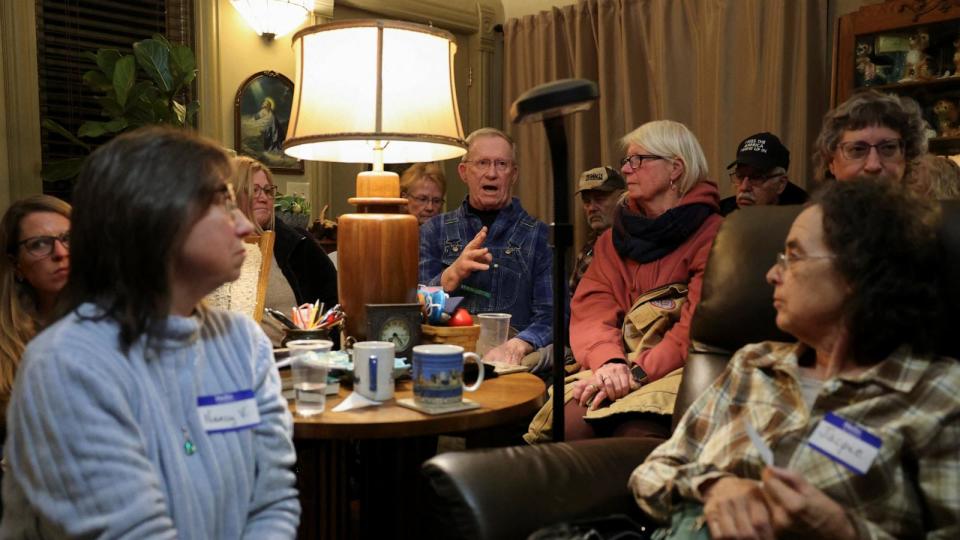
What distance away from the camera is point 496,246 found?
8.14ft

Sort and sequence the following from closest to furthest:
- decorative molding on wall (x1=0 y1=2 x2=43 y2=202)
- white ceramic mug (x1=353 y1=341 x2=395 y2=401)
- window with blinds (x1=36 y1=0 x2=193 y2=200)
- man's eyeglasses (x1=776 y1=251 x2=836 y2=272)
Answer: man's eyeglasses (x1=776 y1=251 x2=836 y2=272)
white ceramic mug (x1=353 y1=341 x2=395 y2=401)
decorative molding on wall (x1=0 y1=2 x2=43 y2=202)
window with blinds (x1=36 y1=0 x2=193 y2=200)

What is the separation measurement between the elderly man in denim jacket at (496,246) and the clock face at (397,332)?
0.62m

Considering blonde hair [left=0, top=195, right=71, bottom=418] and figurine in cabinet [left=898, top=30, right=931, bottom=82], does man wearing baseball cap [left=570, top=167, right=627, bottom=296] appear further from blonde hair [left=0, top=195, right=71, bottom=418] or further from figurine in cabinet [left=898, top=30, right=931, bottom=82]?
blonde hair [left=0, top=195, right=71, bottom=418]

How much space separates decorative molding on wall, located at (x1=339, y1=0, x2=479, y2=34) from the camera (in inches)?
166

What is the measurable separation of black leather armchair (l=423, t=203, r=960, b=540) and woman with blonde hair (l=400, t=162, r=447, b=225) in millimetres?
1964

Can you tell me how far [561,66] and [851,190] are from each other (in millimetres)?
3415

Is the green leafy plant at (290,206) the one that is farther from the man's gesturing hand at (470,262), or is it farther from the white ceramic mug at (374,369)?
the white ceramic mug at (374,369)

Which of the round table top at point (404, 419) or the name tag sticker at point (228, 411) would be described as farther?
the round table top at point (404, 419)

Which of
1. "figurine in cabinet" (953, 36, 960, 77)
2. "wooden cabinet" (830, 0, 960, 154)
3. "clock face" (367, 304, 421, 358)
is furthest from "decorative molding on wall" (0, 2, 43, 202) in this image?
"figurine in cabinet" (953, 36, 960, 77)

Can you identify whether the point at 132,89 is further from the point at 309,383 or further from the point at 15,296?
the point at 309,383

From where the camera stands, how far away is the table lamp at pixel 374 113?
1669mm

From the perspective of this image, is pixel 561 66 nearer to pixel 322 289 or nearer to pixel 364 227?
pixel 322 289

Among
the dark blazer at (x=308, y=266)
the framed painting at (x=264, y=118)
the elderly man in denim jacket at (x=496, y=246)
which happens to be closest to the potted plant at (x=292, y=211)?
the framed painting at (x=264, y=118)

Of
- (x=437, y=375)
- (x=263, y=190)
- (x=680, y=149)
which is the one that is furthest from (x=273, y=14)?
(x=437, y=375)
